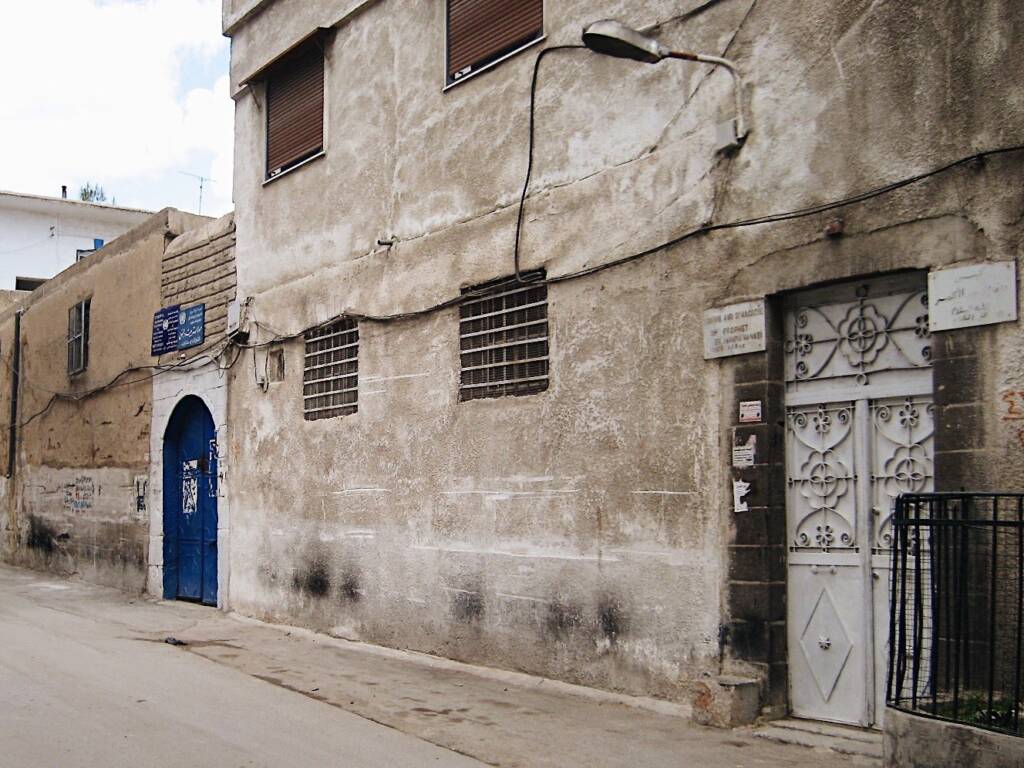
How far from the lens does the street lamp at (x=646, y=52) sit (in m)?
6.67

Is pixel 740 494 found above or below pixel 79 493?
above

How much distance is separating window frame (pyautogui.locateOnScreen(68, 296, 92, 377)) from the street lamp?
38.8 ft

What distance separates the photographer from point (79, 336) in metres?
16.6

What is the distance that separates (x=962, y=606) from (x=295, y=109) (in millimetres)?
9007

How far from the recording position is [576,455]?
794 centimetres

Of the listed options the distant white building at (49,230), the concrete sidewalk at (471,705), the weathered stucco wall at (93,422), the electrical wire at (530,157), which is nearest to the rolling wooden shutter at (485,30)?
the electrical wire at (530,157)

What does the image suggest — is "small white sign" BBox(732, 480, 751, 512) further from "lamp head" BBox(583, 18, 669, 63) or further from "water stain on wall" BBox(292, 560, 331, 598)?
"water stain on wall" BBox(292, 560, 331, 598)

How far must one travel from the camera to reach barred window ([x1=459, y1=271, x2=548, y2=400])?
8.43m

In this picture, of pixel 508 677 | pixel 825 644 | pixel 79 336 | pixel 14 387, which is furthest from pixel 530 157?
pixel 14 387

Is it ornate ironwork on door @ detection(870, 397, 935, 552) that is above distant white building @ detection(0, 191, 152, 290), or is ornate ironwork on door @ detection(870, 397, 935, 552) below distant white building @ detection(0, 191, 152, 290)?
below

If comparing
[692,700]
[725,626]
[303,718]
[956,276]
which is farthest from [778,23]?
[303,718]

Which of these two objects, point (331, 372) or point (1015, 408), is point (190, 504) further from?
point (1015, 408)

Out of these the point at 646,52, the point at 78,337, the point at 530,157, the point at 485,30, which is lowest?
the point at 78,337

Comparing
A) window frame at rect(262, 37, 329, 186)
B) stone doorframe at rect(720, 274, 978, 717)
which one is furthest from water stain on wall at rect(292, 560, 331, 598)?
stone doorframe at rect(720, 274, 978, 717)
